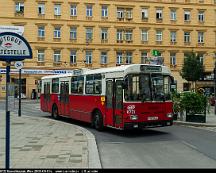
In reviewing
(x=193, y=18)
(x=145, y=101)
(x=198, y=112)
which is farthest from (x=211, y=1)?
(x=145, y=101)

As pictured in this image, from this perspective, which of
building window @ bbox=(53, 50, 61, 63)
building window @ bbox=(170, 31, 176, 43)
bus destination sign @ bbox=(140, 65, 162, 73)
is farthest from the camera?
building window @ bbox=(170, 31, 176, 43)

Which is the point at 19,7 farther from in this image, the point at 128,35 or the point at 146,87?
the point at 146,87

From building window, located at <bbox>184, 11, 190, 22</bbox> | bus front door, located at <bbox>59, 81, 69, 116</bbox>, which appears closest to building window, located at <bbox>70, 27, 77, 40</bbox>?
building window, located at <bbox>184, 11, 190, 22</bbox>

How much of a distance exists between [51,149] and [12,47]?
4.37m

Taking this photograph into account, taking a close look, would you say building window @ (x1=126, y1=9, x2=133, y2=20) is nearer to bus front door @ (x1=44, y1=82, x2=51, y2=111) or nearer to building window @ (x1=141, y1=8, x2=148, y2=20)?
building window @ (x1=141, y1=8, x2=148, y2=20)

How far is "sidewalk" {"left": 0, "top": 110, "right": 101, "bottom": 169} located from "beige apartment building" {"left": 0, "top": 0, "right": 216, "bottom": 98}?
146 feet

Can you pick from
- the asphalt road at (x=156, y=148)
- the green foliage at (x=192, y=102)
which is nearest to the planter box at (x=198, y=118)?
the green foliage at (x=192, y=102)

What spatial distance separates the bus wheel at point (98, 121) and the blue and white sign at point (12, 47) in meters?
9.59

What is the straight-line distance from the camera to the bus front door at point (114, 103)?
15477mm

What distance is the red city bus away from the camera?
15.2 meters

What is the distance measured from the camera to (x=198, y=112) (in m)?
20.8

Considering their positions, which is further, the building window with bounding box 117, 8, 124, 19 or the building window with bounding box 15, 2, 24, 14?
the building window with bounding box 117, 8, 124, 19

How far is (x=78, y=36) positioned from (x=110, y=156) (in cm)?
5225

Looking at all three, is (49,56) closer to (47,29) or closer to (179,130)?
(47,29)
